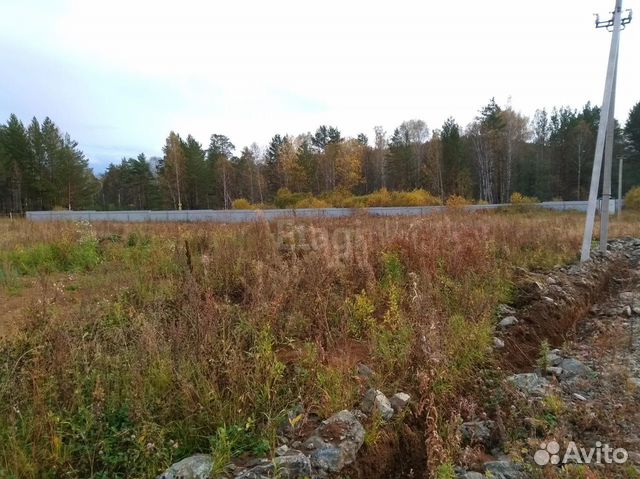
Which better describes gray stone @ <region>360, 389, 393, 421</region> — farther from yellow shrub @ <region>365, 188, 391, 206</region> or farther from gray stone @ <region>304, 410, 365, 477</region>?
yellow shrub @ <region>365, 188, 391, 206</region>

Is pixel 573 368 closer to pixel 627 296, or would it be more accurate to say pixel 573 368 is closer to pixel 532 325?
pixel 532 325

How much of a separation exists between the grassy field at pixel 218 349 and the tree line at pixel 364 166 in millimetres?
33120

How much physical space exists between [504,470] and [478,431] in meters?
0.39

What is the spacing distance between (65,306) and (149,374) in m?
2.09

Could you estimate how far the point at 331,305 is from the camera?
445 centimetres

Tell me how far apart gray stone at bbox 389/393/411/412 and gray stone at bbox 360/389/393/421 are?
51 millimetres

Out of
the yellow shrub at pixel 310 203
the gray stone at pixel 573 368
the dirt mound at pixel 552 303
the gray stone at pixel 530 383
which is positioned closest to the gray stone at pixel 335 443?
the gray stone at pixel 530 383

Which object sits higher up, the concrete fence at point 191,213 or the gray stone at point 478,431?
the concrete fence at point 191,213

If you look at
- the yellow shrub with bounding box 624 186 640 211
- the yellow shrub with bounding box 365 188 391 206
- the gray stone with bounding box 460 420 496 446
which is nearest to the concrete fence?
the yellow shrub with bounding box 624 186 640 211

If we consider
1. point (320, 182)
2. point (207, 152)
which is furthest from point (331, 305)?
point (207, 152)

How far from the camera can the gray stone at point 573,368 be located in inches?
140

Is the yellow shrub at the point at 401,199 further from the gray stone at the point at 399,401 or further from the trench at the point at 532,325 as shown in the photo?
the gray stone at the point at 399,401

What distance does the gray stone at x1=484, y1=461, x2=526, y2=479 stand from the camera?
2.35m

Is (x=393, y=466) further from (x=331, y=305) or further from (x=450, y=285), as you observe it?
(x=450, y=285)
